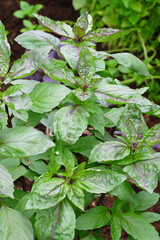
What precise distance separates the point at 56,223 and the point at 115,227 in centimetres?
27

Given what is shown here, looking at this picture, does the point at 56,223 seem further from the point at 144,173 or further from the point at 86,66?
the point at 86,66

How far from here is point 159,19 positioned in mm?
2699

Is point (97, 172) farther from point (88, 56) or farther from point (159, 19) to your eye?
point (159, 19)

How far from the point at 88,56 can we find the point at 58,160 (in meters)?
0.35

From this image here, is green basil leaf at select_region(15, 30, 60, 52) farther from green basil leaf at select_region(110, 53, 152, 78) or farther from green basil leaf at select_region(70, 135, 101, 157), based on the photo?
green basil leaf at select_region(70, 135, 101, 157)

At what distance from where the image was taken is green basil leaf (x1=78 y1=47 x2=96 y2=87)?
0.97m

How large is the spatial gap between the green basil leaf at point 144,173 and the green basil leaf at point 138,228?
8.5 inches

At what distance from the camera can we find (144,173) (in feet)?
3.04

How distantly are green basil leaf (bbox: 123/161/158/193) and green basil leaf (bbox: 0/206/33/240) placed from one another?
0.36m

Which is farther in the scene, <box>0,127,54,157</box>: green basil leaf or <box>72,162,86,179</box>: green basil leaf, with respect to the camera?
<box>72,162,86,179</box>: green basil leaf

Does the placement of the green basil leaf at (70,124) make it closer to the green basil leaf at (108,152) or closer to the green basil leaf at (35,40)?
the green basil leaf at (108,152)

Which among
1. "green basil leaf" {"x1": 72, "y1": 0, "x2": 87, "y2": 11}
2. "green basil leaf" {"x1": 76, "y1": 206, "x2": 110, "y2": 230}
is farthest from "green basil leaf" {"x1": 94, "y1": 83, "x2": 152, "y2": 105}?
"green basil leaf" {"x1": 72, "y1": 0, "x2": 87, "y2": 11}

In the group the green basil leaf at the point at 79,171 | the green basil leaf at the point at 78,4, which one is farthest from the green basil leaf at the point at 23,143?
the green basil leaf at the point at 78,4

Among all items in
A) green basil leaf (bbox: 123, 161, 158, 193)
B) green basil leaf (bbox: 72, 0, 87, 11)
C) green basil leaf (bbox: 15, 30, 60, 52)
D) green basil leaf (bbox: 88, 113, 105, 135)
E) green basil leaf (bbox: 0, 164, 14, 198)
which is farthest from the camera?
green basil leaf (bbox: 72, 0, 87, 11)
